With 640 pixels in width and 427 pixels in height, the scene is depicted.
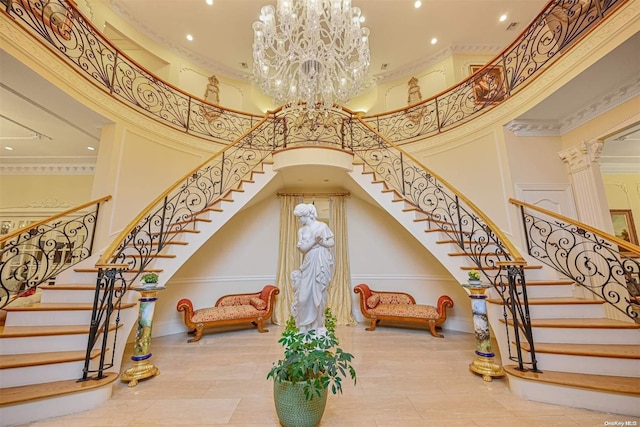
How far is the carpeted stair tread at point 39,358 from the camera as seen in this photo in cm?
203

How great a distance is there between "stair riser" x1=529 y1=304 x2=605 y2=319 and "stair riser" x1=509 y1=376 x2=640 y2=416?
767 millimetres

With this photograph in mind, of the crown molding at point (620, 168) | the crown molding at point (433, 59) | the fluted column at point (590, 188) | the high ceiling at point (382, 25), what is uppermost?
the high ceiling at point (382, 25)

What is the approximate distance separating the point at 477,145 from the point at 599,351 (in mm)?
3339

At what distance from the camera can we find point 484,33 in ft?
20.2

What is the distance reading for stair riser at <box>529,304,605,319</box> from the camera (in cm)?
269

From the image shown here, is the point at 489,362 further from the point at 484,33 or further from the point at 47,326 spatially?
the point at 484,33

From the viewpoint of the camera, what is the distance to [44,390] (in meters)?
1.99

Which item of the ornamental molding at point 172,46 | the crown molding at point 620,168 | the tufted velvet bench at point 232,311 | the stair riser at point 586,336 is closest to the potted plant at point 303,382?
the stair riser at point 586,336

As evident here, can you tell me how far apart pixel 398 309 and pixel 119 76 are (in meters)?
6.66

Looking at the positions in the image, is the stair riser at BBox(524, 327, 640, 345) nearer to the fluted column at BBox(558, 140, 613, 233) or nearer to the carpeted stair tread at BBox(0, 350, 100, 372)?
the fluted column at BBox(558, 140, 613, 233)

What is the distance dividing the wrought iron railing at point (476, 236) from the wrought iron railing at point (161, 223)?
215 cm

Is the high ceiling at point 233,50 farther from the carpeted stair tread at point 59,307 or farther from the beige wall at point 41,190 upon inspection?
the carpeted stair tread at point 59,307

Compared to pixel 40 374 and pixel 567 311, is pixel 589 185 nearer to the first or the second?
pixel 567 311

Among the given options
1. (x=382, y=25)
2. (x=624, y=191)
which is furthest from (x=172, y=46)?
(x=624, y=191)
